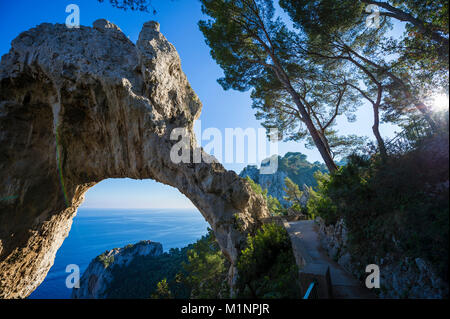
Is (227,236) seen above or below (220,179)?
below

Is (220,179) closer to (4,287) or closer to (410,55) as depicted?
(410,55)

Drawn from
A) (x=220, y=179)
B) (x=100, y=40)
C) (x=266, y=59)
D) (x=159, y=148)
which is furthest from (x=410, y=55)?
(x=100, y=40)

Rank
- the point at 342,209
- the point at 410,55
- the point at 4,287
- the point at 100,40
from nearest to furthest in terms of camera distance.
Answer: the point at 342,209 → the point at 410,55 → the point at 100,40 → the point at 4,287

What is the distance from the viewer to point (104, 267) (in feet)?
146

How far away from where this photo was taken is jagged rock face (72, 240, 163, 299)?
43.0m

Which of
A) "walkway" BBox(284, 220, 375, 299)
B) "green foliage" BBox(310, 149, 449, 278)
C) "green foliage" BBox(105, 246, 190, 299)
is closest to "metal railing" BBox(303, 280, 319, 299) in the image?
"walkway" BBox(284, 220, 375, 299)

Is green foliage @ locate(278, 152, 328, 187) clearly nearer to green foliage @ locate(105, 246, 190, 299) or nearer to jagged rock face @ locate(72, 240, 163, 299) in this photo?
green foliage @ locate(105, 246, 190, 299)

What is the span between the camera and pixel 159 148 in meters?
9.62

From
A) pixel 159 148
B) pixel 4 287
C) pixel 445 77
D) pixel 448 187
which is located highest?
pixel 445 77

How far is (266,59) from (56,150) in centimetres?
1557

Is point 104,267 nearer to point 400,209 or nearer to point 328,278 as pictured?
point 328,278

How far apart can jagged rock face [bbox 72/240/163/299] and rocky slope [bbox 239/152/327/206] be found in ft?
130

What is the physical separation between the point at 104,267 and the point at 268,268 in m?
56.5

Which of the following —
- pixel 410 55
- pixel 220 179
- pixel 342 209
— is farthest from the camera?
pixel 220 179
